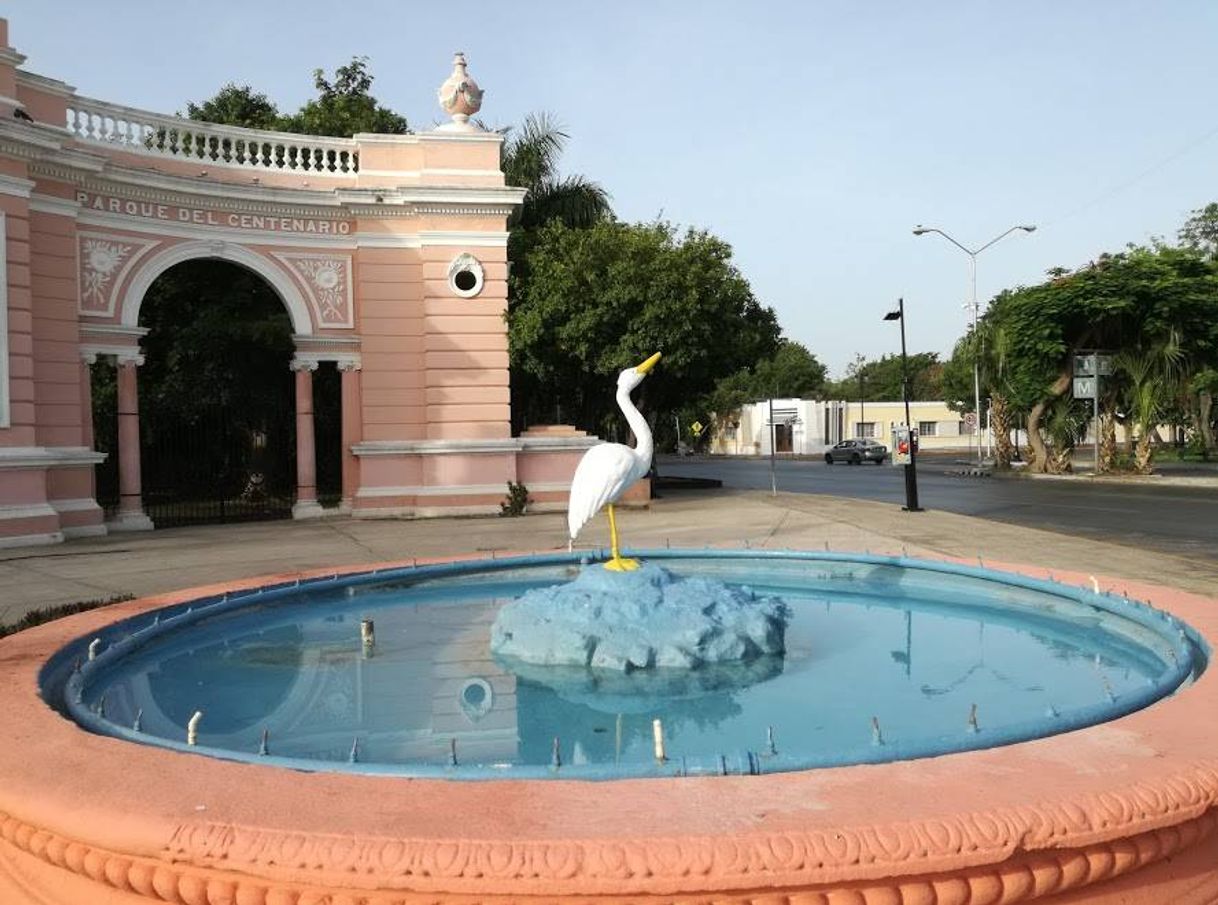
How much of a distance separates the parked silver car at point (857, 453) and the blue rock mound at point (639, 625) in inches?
1644

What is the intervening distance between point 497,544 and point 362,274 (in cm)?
767

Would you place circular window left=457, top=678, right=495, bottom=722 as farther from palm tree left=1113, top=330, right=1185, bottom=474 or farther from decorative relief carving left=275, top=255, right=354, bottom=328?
palm tree left=1113, top=330, right=1185, bottom=474

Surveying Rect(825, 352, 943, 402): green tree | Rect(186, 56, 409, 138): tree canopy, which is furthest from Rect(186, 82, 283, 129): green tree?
Rect(825, 352, 943, 402): green tree

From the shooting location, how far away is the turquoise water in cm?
441

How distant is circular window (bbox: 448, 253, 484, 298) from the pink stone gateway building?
0.09 feet

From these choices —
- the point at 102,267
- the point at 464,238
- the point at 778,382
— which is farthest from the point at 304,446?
the point at 778,382

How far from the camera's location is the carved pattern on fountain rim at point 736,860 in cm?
252

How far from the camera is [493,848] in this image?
2.56 m

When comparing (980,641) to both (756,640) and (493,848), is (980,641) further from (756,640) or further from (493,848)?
(493,848)

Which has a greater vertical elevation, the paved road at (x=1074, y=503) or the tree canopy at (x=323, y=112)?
the tree canopy at (x=323, y=112)

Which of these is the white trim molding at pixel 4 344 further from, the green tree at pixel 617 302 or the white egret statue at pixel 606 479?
the white egret statue at pixel 606 479

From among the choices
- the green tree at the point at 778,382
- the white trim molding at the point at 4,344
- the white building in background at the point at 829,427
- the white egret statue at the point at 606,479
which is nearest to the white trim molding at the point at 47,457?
the white trim molding at the point at 4,344

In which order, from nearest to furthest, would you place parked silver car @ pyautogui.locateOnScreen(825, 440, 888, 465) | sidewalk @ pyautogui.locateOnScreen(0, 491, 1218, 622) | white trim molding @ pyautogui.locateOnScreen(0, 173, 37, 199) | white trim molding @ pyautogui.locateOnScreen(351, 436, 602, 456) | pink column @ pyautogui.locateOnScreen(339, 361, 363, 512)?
sidewalk @ pyautogui.locateOnScreen(0, 491, 1218, 622)
white trim molding @ pyautogui.locateOnScreen(0, 173, 37, 199)
white trim molding @ pyautogui.locateOnScreen(351, 436, 602, 456)
pink column @ pyautogui.locateOnScreen(339, 361, 363, 512)
parked silver car @ pyautogui.locateOnScreen(825, 440, 888, 465)

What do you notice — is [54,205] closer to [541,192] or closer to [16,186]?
[16,186]
